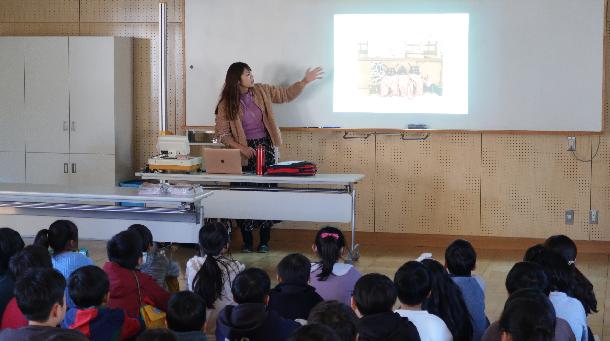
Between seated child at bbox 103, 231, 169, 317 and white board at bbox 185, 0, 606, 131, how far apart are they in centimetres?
411

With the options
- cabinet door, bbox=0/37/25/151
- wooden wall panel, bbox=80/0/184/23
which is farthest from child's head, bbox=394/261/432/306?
cabinet door, bbox=0/37/25/151

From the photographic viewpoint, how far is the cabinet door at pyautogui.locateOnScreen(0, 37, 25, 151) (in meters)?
8.12

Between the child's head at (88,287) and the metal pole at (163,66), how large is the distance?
15.6ft

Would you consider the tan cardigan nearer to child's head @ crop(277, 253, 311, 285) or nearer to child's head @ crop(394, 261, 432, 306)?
child's head @ crop(277, 253, 311, 285)

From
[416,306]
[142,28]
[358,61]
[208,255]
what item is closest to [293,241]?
[358,61]


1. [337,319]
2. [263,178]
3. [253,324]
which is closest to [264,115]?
[263,178]

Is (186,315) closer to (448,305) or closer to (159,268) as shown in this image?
(448,305)

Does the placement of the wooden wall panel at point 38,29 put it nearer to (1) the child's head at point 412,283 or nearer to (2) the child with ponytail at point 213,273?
(2) the child with ponytail at point 213,273

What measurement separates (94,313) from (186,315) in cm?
37

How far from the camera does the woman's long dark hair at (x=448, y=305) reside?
3.44 m

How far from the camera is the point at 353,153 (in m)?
7.81

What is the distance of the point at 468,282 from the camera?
3.72 m

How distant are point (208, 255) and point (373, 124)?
3720mm

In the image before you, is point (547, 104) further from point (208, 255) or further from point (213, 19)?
point (208, 255)
